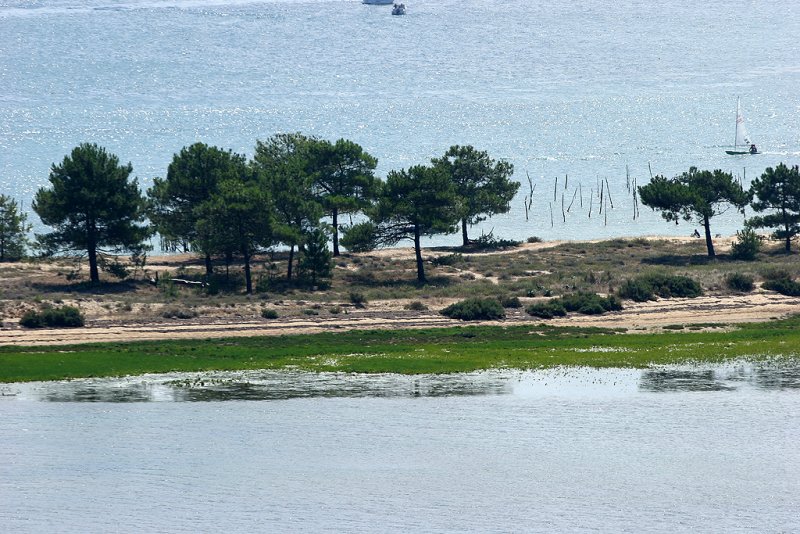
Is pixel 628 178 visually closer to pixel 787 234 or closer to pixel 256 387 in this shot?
pixel 787 234

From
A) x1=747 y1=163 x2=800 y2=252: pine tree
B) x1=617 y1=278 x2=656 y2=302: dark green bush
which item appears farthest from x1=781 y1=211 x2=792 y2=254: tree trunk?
x1=617 y1=278 x2=656 y2=302: dark green bush

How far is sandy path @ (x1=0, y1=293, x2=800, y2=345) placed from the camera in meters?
69.1

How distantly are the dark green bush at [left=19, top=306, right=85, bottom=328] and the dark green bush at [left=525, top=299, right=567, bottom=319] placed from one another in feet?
85.1

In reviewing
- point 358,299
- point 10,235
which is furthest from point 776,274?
point 10,235

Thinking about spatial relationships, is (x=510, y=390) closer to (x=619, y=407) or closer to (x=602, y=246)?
(x=619, y=407)

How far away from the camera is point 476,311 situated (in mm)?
74875

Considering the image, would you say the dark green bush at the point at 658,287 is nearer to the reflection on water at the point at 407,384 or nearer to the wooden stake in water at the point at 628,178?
the reflection on water at the point at 407,384

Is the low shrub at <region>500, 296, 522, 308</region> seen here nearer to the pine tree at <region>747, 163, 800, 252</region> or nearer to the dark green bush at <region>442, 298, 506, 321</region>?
the dark green bush at <region>442, 298, 506, 321</region>

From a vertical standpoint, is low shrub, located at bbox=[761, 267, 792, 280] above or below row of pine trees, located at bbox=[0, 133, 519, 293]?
below

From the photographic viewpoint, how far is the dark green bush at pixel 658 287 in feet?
261

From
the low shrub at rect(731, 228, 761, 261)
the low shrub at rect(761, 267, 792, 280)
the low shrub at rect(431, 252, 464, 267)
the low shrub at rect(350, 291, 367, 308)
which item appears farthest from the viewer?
the low shrub at rect(731, 228, 761, 261)

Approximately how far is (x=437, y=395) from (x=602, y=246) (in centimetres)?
5137

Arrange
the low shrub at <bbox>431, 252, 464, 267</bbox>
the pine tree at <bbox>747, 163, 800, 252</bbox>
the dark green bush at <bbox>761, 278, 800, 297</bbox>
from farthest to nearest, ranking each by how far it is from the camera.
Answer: the pine tree at <bbox>747, 163, 800, 252</bbox> → the low shrub at <bbox>431, 252, 464, 267</bbox> → the dark green bush at <bbox>761, 278, 800, 297</bbox>

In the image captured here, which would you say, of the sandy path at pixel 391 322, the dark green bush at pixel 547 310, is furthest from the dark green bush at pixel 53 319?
the dark green bush at pixel 547 310
